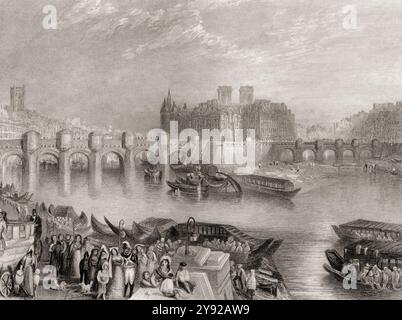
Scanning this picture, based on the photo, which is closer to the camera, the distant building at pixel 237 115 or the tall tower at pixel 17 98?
the distant building at pixel 237 115

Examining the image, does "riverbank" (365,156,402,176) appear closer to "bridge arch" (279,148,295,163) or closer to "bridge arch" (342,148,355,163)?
"bridge arch" (342,148,355,163)

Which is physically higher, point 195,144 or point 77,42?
point 77,42

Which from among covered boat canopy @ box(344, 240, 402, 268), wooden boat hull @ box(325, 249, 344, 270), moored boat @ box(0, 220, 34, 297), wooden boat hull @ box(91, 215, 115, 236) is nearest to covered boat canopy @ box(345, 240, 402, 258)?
covered boat canopy @ box(344, 240, 402, 268)

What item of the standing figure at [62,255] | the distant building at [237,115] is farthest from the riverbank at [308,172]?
the standing figure at [62,255]

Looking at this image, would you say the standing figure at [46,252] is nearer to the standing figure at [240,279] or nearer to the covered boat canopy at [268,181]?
the standing figure at [240,279]

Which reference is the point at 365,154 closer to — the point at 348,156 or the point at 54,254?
the point at 348,156
